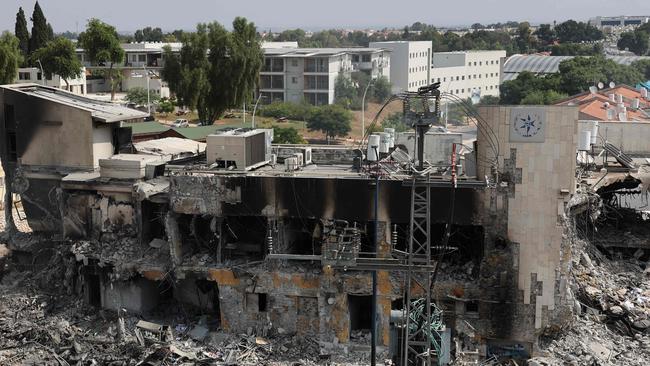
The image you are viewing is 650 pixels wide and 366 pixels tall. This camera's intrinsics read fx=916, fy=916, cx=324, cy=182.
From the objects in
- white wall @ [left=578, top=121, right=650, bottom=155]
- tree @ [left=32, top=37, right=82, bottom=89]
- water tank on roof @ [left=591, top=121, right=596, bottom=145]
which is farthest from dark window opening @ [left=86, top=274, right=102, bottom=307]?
tree @ [left=32, top=37, right=82, bottom=89]

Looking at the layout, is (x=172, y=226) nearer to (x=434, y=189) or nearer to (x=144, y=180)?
(x=144, y=180)

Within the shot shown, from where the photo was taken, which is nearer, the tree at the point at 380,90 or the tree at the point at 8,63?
the tree at the point at 8,63

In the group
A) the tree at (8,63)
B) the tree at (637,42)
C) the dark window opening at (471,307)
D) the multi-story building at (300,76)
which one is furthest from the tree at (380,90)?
the tree at (637,42)

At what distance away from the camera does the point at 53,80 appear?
245 ft

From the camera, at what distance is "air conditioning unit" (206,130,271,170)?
27312 mm

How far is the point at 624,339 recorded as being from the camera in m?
25.9

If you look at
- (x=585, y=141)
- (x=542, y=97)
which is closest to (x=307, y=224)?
(x=585, y=141)

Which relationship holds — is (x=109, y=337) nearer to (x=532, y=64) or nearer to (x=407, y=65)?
(x=407, y=65)

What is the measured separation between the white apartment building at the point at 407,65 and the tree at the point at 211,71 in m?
41.2

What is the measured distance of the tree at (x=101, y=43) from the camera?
238 ft

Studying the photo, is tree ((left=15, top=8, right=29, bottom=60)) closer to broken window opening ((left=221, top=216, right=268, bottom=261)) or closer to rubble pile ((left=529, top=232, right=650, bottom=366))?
broken window opening ((left=221, top=216, right=268, bottom=261))

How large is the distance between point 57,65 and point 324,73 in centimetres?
2577

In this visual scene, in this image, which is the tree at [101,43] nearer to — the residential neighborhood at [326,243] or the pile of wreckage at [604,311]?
the residential neighborhood at [326,243]

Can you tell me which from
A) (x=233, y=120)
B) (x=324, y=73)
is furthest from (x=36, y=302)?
(x=324, y=73)
